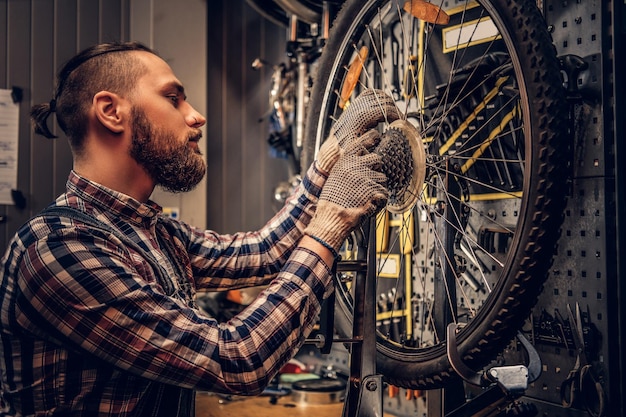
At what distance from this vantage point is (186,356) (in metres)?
1.04

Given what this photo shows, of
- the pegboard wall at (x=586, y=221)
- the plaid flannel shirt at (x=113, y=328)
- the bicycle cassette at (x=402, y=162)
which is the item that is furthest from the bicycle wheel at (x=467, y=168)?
the plaid flannel shirt at (x=113, y=328)

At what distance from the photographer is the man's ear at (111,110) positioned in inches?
49.3

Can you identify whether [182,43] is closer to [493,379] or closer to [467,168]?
[467,168]

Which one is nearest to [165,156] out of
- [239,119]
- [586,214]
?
[586,214]

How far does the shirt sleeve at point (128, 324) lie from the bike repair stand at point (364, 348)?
196 millimetres

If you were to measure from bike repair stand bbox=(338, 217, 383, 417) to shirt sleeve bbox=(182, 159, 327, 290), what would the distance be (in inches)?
10.0

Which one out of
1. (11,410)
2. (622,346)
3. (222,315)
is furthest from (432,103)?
(222,315)

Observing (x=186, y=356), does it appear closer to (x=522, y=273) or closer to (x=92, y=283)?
(x=92, y=283)

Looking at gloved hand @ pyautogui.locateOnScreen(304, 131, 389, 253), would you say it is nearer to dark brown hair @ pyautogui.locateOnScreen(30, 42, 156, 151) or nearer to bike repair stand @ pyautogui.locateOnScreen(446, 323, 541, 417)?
bike repair stand @ pyautogui.locateOnScreen(446, 323, 541, 417)

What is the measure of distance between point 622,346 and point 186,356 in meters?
0.92

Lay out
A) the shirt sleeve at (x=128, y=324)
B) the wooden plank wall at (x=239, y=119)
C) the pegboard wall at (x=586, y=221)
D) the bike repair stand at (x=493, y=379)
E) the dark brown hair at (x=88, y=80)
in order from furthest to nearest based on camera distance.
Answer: the wooden plank wall at (x=239, y=119), the pegboard wall at (x=586, y=221), the dark brown hair at (x=88, y=80), the bike repair stand at (x=493, y=379), the shirt sleeve at (x=128, y=324)

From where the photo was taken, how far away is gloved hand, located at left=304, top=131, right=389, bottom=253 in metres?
1.17

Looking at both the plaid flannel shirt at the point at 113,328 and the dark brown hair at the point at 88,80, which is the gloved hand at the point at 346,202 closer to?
the plaid flannel shirt at the point at 113,328

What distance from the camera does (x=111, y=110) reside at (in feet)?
4.14
